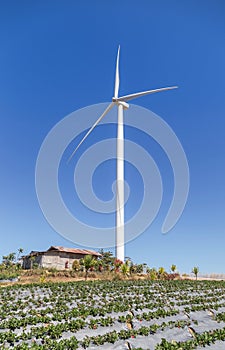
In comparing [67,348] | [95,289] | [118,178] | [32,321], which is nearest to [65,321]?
[32,321]

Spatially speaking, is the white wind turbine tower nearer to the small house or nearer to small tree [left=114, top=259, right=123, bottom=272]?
small tree [left=114, top=259, right=123, bottom=272]

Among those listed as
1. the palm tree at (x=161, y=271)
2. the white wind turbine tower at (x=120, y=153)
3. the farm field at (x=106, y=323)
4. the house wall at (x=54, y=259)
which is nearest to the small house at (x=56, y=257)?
the house wall at (x=54, y=259)

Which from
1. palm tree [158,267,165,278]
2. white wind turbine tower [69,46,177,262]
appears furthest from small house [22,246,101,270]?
palm tree [158,267,165,278]

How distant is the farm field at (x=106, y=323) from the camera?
8656 millimetres

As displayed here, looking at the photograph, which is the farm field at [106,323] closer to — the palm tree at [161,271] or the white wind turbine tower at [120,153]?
the white wind turbine tower at [120,153]

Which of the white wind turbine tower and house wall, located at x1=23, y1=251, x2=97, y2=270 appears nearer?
the white wind turbine tower

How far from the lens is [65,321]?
10.4 metres

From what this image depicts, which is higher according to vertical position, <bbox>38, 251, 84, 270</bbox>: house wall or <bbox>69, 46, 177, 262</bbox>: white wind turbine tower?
<bbox>69, 46, 177, 262</bbox>: white wind turbine tower

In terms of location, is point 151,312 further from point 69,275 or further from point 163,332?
point 69,275

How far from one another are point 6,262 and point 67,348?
38.5 metres

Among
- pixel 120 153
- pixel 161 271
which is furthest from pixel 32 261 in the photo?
pixel 120 153

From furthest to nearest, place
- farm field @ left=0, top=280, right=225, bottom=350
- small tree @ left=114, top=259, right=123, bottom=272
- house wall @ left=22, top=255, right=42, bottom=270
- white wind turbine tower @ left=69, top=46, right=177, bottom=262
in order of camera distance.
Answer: house wall @ left=22, top=255, right=42, bottom=270, white wind turbine tower @ left=69, top=46, right=177, bottom=262, small tree @ left=114, top=259, right=123, bottom=272, farm field @ left=0, top=280, right=225, bottom=350

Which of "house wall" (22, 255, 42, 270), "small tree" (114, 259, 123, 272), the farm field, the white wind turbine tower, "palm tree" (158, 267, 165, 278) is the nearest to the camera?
the farm field

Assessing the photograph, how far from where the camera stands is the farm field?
8.66m
